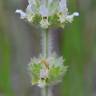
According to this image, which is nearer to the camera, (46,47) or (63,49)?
(46,47)

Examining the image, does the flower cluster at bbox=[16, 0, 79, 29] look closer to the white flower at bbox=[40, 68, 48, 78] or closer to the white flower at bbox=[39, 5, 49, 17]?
the white flower at bbox=[39, 5, 49, 17]

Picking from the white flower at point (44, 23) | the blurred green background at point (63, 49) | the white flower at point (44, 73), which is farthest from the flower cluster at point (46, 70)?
the blurred green background at point (63, 49)

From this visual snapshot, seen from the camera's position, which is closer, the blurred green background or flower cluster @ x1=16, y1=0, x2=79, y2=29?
flower cluster @ x1=16, y1=0, x2=79, y2=29

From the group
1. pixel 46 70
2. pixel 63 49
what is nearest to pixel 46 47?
pixel 46 70

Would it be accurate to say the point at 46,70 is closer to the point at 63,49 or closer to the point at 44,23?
the point at 44,23

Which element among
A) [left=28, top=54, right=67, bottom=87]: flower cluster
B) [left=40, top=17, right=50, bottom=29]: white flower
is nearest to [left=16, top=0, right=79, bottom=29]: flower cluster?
[left=40, top=17, right=50, bottom=29]: white flower

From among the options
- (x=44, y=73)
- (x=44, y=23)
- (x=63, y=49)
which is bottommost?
(x=44, y=73)

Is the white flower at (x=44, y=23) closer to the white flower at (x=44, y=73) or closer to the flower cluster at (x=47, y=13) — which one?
the flower cluster at (x=47, y=13)
